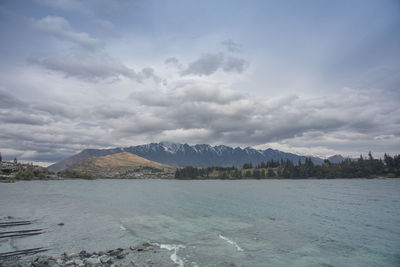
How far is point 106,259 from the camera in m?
31.5

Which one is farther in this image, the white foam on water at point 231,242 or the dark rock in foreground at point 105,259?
the white foam on water at point 231,242

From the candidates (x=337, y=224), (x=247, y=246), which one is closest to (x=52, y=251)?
(x=247, y=246)

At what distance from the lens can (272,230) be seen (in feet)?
159

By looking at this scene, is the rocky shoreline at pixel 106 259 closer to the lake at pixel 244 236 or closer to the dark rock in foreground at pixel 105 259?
the dark rock in foreground at pixel 105 259

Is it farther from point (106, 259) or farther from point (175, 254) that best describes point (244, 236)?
point (106, 259)

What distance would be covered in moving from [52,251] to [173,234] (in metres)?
20.3

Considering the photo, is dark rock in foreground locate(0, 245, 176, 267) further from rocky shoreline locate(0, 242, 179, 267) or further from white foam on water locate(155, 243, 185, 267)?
white foam on water locate(155, 243, 185, 267)

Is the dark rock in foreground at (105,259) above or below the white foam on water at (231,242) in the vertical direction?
above

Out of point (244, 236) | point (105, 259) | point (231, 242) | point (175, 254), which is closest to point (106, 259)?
point (105, 259)

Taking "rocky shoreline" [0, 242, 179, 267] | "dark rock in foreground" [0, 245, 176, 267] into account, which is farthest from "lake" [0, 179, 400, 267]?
"dark rock in foreground" [0, 245, 176, 267]

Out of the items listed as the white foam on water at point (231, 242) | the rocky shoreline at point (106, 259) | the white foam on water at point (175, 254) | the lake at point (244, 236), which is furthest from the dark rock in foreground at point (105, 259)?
the white foam on water at point (231, 242)

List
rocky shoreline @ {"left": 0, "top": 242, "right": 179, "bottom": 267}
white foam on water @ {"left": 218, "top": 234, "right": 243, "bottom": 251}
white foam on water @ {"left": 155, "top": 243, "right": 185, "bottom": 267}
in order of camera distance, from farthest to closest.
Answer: white foam on water @ {"left": 218, "top": 234, "right": 243, "bottom": 251}, white foam on water @ {"left": 155, "top": 243, "right": 185, "bottom": 267}, rocky shoreline @ {"left": 0, "top": 242, "right": 179, "bottom": 267}

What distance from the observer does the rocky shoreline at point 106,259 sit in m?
30.2

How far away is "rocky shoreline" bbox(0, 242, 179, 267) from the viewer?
30.2 m
